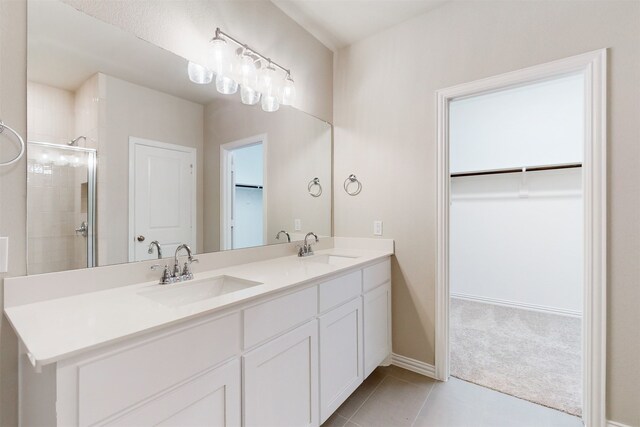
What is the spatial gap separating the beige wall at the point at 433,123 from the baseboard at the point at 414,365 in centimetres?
5

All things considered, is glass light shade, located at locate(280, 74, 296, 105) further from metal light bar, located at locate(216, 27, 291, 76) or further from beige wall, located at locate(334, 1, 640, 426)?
beige wall, located at locate(334, 1, 640, 426)

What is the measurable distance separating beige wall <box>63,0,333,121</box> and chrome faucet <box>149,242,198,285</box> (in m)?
1.02

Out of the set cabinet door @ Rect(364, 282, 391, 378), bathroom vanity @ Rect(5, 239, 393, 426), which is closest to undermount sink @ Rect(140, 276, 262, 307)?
bathroom vanity @ Rect(5, 239, 393, 426)

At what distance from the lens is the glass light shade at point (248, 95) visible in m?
1.84

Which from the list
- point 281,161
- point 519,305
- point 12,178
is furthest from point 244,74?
point 519,305

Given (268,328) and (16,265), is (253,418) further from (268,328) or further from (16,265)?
(16,265)

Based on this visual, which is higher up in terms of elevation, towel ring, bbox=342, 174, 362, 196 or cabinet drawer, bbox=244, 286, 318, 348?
towel ring, bbox=342, 174, 362, 196

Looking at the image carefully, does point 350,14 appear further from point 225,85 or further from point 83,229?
point 83,229

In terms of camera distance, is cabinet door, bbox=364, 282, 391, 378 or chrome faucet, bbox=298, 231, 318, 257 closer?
cabinet door, bbox=364, 282, 391, 378

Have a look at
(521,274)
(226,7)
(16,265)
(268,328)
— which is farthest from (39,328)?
(521,274)

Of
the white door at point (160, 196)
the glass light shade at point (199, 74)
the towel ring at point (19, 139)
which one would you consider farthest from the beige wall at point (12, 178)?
the glass light shade at point (199, 74)

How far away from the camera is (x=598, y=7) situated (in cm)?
157

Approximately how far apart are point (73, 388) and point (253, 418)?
67cm

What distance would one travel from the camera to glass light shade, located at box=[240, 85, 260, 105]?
1.84 meters
